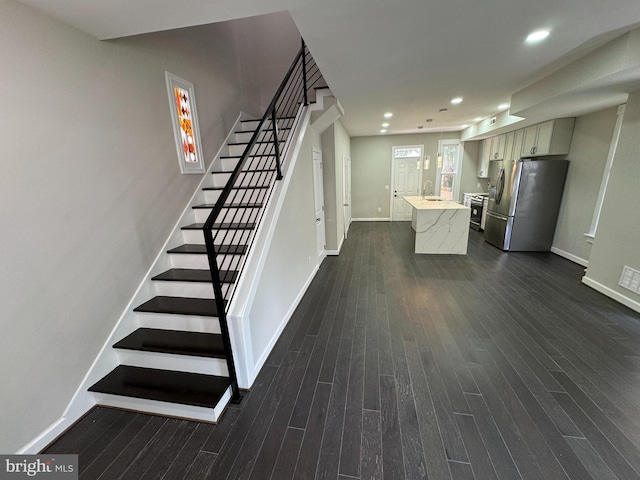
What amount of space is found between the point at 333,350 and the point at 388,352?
0.52 m

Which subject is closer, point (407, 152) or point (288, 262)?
point (288, 262)

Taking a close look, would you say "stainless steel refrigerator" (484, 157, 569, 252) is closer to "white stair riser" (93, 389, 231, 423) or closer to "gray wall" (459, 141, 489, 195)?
"gray wall" (459, 141, 489, 195)

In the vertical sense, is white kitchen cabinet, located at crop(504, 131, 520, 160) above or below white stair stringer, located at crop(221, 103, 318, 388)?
above

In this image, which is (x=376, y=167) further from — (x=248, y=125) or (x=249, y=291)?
(x=249, y=291)

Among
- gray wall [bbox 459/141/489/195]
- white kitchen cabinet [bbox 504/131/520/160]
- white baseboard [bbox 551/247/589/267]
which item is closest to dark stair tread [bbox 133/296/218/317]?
white baseboard [bbox 551/247/589/267]

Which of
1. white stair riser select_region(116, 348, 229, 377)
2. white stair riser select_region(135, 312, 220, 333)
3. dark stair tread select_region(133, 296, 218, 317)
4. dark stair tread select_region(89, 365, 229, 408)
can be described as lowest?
dark stair tread select_region(89, 365, 229, 408)

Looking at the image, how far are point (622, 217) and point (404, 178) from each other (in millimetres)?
5610

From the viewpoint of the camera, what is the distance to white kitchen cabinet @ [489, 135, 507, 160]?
633cm

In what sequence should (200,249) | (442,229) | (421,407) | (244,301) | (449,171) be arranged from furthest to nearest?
(449,171) < (442,229) < (200,249) < (244,301) < (421,407)

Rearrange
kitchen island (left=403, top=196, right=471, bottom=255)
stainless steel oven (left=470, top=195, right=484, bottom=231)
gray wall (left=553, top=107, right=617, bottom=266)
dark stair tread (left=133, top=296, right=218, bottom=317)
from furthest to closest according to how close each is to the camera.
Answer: stainless steel oven (left=470, top=195, right=484, bottom=231) < kitchen island (left=403, top=196, right=471, bottom=255) < gray wall (left=553, top=107, right=617, bottom=266) < dark stair tread (left=133, top=296, right=218, bottom=317)

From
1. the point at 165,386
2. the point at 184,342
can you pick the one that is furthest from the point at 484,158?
the point at 165,386

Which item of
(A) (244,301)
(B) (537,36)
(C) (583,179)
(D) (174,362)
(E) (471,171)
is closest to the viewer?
(A) (244,301)

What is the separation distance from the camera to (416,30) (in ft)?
6.98

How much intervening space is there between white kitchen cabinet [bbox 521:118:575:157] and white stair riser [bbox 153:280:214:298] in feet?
20.3
